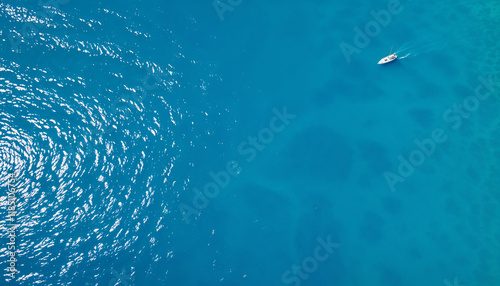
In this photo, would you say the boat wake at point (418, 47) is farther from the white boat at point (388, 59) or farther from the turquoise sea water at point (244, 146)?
the white boat at point (388, 59)

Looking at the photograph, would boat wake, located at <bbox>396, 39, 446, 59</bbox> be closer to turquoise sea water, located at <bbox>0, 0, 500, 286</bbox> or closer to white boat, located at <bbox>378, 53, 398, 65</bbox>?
turquoise sea water, located at <bbox>0, 0, 500, 286</bbox>

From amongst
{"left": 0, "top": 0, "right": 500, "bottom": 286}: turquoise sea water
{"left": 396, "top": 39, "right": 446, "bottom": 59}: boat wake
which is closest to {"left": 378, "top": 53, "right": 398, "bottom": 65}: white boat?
{"left": 0, "top": 0, "right": 500, "bottom": 286}: turquoise sea water

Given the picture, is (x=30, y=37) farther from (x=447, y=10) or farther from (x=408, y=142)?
(x=447, y=10)

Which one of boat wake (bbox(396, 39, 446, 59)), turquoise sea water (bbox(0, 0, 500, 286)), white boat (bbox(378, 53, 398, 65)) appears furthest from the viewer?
boat wake (bbox(396, 39, 446, 59))

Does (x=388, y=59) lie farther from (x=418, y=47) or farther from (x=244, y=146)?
(x=244, y=146)

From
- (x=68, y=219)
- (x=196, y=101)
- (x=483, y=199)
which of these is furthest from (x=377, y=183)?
(x=68, y=219)

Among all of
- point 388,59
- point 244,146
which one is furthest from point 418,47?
point 244,146
